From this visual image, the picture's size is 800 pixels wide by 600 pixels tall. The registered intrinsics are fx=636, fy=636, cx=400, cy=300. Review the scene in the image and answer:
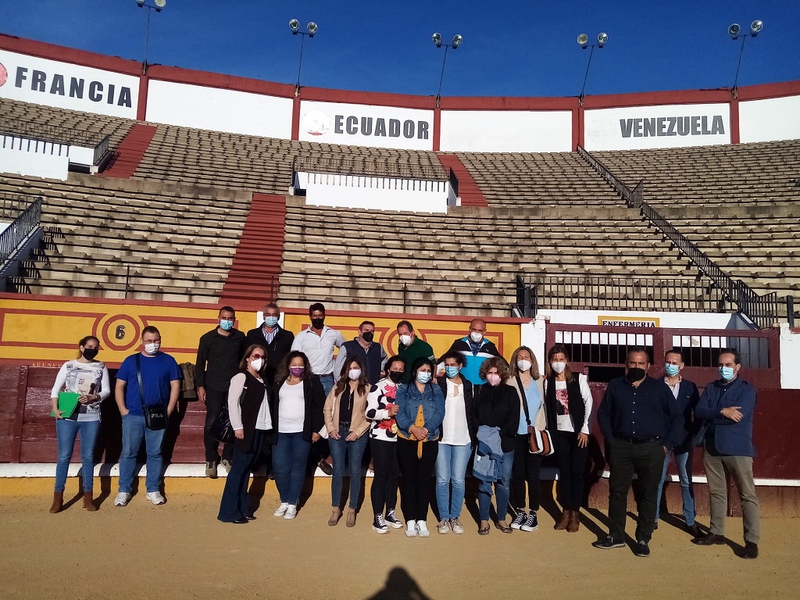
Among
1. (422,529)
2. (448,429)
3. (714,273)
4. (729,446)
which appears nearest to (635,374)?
(729,446)

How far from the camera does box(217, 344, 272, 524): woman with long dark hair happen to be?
595 cm

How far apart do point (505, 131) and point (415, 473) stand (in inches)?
944

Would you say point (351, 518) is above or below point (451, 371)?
below

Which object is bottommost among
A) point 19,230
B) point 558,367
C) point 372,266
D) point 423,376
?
point 423,376

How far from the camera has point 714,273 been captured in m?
13.5

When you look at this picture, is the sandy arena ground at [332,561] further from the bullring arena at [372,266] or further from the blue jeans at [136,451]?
the blue jeans at [136,451]

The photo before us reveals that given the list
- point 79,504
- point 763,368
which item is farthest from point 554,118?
point 79,504

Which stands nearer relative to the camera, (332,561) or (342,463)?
(332,561)

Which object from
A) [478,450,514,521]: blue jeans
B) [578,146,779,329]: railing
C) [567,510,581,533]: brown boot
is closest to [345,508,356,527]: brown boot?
[478,450,514,521]: blue jeans

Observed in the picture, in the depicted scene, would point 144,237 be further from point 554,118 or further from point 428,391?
point 554,118

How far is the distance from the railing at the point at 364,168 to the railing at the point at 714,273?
18.3ft

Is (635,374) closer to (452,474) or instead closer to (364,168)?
(452,474)

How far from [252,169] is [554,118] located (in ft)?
45.3

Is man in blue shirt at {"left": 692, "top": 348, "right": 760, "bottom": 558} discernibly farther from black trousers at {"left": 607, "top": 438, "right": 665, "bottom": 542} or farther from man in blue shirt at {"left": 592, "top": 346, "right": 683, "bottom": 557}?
black trousers at {"left": 607, "top": 438, "right": 665, "bottom": 542}
